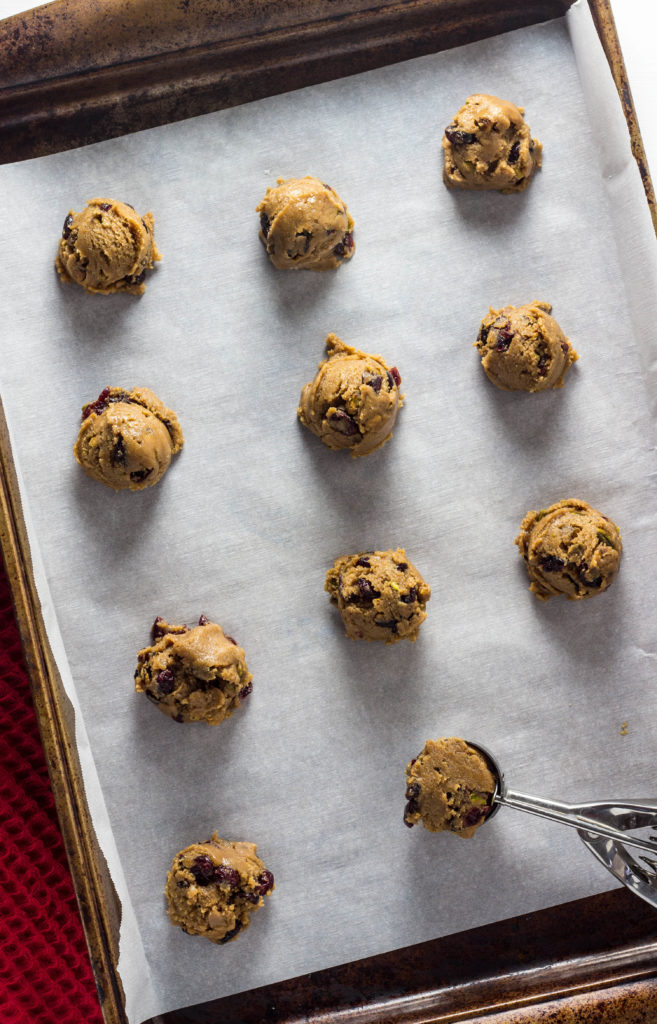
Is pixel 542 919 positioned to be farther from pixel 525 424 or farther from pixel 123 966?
pixel 525 424

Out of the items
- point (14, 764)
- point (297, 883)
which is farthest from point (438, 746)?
point (14, 764)

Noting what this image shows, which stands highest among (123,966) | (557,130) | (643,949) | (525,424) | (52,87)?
(52,87)

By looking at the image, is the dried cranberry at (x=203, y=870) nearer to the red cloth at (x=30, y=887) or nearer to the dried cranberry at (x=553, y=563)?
the red cloth at (x=30, y=887)

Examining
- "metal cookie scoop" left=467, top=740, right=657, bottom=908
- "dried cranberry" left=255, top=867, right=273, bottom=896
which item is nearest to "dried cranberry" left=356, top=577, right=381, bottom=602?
"metal cookie scoop" left=467, top=740, right=657, bottom=908

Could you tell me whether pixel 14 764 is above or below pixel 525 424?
below

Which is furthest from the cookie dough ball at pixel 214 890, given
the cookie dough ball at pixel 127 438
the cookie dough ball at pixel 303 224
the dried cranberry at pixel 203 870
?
the cookie dough ball at pixel 303 224

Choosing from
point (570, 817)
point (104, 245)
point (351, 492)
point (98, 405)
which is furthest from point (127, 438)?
point (570, 817)

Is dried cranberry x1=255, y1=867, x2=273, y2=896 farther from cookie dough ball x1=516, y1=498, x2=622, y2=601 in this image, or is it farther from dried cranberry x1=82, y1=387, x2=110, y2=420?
dried cranberry x1=82, y1=387, x2=110, y2=420
